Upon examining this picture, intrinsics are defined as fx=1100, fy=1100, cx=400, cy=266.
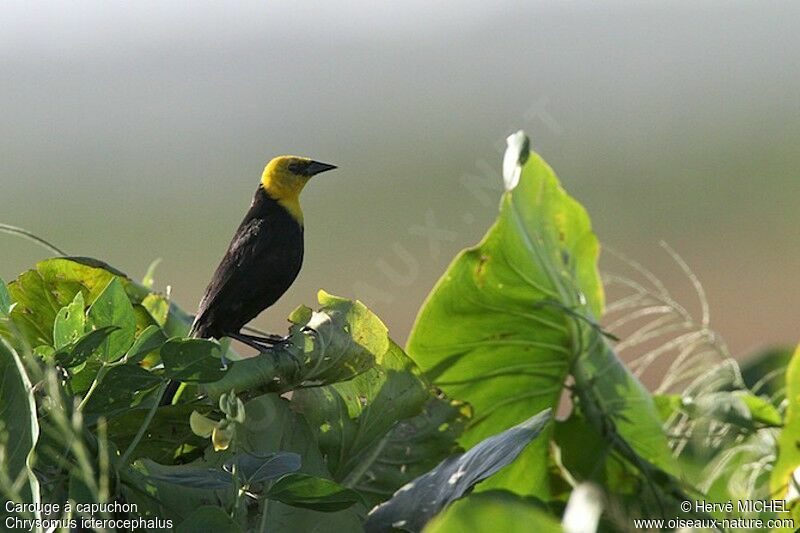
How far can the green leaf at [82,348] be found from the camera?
0.93m

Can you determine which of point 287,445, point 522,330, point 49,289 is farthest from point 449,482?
point 522,330

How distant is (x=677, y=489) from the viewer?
1.48 meters

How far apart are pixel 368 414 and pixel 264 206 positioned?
1009mm

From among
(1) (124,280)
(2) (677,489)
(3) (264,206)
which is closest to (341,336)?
(1) (124,280)

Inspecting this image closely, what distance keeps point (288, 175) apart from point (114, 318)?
134 cm

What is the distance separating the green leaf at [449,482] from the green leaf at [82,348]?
34 cm

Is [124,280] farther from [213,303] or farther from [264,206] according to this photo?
[264,206]

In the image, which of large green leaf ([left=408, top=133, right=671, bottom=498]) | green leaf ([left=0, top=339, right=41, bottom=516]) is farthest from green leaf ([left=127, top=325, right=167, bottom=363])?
large green leaf ([left=408, top=133, right=671, bottom=498])

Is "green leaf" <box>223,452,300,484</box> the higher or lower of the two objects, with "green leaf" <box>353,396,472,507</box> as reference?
higher

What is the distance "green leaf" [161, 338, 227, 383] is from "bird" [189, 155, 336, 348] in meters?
0.66

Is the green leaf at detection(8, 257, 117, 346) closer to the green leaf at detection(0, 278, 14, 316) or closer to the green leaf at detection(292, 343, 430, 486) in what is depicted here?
the green leaf at detection(0, 278, 14, 316)

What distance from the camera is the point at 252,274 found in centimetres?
185

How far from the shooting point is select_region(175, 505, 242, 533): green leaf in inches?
34.7

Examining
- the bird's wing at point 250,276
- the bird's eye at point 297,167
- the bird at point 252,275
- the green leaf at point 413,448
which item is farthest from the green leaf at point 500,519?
the bird's eye at point 297,167
